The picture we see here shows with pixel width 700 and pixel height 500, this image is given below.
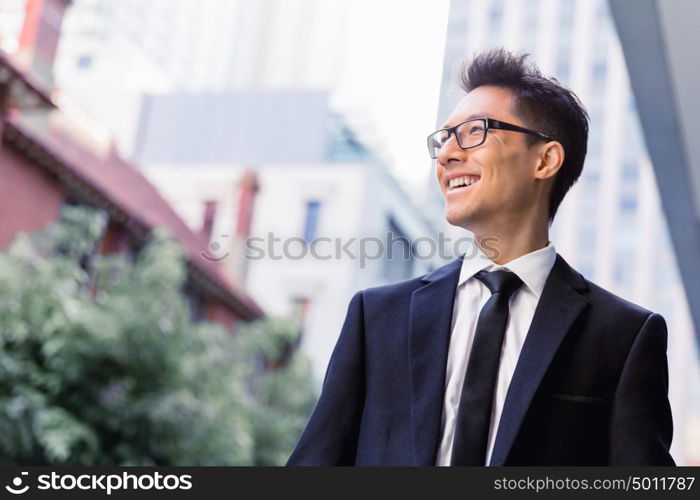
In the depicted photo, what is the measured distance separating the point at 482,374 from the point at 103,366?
628 cm

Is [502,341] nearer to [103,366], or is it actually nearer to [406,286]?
[406,286]

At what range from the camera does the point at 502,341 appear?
0.97 metres

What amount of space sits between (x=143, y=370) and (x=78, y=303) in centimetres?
66

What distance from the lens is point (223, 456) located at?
7496 mm

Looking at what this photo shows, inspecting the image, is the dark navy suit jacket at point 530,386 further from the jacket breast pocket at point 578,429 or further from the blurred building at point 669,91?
the blurred building at point 669,91

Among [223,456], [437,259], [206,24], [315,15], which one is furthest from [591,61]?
[437,259]

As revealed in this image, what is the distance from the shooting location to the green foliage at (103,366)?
6414mm

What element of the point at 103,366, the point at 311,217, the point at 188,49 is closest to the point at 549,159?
the point at 103,366

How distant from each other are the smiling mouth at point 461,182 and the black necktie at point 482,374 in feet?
0.30

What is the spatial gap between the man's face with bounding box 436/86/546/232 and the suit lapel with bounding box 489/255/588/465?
8cm
